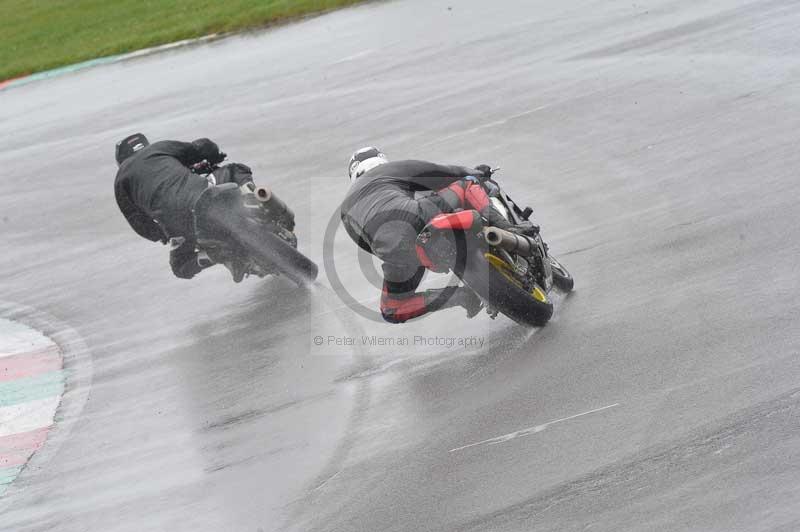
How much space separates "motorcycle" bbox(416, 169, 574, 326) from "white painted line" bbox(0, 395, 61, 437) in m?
3.25

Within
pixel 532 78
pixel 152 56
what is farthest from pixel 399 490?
pixel 152 56

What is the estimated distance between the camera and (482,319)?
8148 millimetres

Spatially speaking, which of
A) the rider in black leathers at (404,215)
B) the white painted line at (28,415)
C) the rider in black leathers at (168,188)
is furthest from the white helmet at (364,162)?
the white painted line at (28,415)

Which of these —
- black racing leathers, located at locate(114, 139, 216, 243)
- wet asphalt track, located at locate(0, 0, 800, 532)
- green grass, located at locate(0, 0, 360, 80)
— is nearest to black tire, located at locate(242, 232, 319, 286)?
wet asphalt track, located at locate(0, 0, 800, 532)

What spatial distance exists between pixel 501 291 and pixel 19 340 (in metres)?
4.94

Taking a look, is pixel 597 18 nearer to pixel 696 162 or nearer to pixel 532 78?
pixel 532 78

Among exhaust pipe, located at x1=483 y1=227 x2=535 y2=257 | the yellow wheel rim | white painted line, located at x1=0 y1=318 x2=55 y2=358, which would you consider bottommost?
white painted line, located at x1=0 y1=318 x2=55 y2=358

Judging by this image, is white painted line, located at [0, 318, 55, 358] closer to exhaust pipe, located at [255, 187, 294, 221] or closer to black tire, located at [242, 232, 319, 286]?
black tire, located at [242, 232, 319, 286]

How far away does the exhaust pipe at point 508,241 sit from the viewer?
6859mm

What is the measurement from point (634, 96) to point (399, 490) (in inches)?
296

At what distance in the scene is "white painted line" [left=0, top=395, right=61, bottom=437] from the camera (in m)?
8.37

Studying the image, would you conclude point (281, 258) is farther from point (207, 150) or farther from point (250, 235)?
point (207, 150)

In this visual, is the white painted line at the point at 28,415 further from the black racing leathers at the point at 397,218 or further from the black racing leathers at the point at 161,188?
the black racing leathers at the point at 397,218

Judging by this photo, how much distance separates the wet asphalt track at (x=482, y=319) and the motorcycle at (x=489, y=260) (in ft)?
1.08
